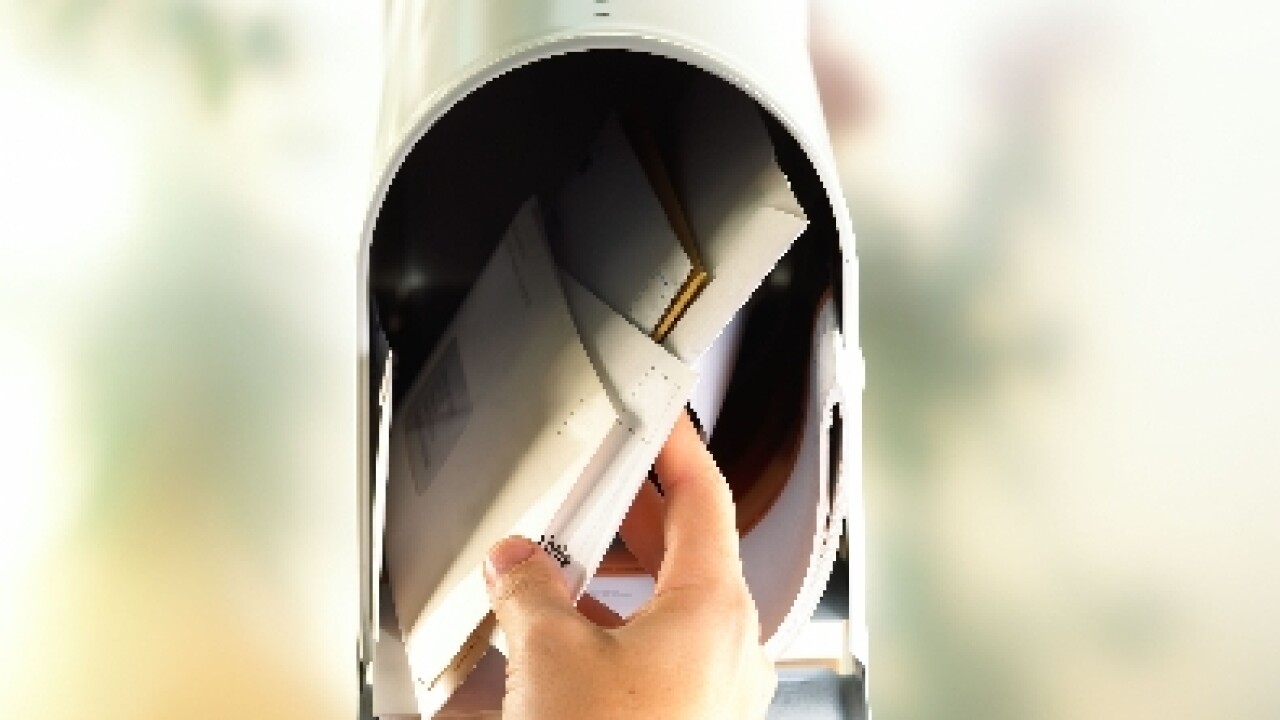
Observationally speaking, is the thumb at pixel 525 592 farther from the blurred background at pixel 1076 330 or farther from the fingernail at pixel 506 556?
the blurred background at pixel 1076 330

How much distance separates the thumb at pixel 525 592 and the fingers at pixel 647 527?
0.47 ft

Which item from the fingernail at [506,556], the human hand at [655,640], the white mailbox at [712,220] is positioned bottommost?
the human hand at [655,640]

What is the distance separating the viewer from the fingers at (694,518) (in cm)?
60

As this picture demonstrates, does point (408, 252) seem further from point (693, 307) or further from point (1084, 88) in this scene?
point (1084, 88)

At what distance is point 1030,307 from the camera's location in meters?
1.04

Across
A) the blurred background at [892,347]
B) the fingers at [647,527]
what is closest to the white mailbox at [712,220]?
the fingers at [647,527]

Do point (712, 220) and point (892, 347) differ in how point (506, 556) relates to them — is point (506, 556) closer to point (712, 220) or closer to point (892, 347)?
point (712, 220)

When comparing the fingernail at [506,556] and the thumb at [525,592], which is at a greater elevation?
the fingernail at [506,556]

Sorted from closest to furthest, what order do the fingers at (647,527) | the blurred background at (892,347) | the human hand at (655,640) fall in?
the human hand at (655,640), the fingers at (647,527), the blurred background at (892,347)

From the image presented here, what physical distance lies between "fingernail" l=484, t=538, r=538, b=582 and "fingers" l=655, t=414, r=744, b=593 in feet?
0.22

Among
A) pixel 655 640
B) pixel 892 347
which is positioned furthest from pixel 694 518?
pixel 892 347

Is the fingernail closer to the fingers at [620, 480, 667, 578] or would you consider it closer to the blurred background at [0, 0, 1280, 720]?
the fingers at [620, 480, 667, 578]

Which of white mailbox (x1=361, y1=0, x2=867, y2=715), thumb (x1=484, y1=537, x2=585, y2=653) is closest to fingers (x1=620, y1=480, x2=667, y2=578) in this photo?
white mailbox (x1=361, y1=0, x2=867, y2=715)

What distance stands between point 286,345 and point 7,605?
0.30m
